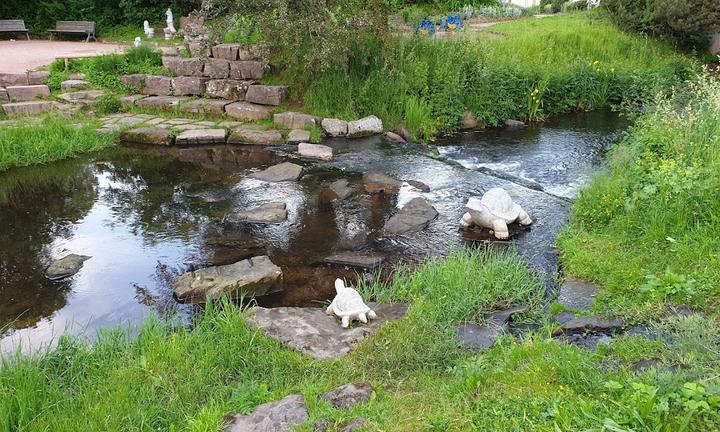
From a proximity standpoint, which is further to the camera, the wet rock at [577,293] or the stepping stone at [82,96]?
the stepping stone at [82,96]

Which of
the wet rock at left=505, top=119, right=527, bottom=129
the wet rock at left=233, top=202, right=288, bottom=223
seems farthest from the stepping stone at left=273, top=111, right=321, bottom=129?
the wet rock at left=505, top=119, right=527, bottom=129

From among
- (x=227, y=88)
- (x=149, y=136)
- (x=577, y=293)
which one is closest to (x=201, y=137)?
(x=149, y=136)

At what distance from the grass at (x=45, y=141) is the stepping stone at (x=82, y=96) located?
4.56 ft

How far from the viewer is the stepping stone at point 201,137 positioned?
1010 centimetres

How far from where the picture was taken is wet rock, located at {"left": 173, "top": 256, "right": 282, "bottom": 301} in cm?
516

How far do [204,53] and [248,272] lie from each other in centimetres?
732

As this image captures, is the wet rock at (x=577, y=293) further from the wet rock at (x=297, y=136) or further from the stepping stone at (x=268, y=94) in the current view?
the stepping stone at (x=268, y=94)

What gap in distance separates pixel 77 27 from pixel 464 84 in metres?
14.3

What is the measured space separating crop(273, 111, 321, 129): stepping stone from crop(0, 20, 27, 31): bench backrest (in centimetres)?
1330

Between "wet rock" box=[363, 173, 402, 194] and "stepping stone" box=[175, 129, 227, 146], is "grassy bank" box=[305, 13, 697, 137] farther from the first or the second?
"wet rock" box=[363, 173, 402, 194]

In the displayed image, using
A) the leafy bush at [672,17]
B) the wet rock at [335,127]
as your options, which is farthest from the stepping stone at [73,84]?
the leafy bush at [672,17]

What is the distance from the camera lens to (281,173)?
847cm

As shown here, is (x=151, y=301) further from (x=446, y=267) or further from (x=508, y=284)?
(x=508, y=284)

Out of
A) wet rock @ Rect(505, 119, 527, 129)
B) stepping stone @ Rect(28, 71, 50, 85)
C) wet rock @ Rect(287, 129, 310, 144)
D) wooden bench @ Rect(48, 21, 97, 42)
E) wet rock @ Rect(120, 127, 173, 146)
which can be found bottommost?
wet rock @ Rect(505, 119, 527, 129)
